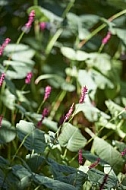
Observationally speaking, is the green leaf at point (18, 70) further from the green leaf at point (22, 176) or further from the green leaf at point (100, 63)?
the green leaf at point (22, 176)

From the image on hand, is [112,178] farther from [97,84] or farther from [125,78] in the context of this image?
[125,78]

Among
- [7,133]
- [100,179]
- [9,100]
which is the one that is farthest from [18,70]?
[100,179]

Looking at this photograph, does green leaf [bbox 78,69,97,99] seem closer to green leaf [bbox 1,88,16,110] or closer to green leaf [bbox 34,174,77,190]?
green leaf [bbox 1,88,16,110]

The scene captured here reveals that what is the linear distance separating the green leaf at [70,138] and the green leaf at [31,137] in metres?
0.05

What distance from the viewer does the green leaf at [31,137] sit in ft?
3.19

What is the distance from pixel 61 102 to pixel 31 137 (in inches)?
29.0

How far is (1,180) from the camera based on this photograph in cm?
90

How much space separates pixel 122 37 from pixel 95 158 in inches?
21.9

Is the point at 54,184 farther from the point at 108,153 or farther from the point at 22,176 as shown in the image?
the point at 108,153

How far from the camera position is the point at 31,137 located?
99 centimetres

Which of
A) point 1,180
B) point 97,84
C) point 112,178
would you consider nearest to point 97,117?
point 97,84

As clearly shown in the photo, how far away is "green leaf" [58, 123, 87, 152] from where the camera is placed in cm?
102

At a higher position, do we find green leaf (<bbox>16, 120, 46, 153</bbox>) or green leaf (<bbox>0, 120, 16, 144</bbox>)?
green leaf (<bbox>16, 120, 46, 153</bbox>)

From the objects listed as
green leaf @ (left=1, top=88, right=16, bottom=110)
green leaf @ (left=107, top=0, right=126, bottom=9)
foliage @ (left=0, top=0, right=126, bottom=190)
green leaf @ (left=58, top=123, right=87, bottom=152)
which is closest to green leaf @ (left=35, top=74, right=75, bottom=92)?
foliage @ (left=0, top=0, right=126, bottom=190)
